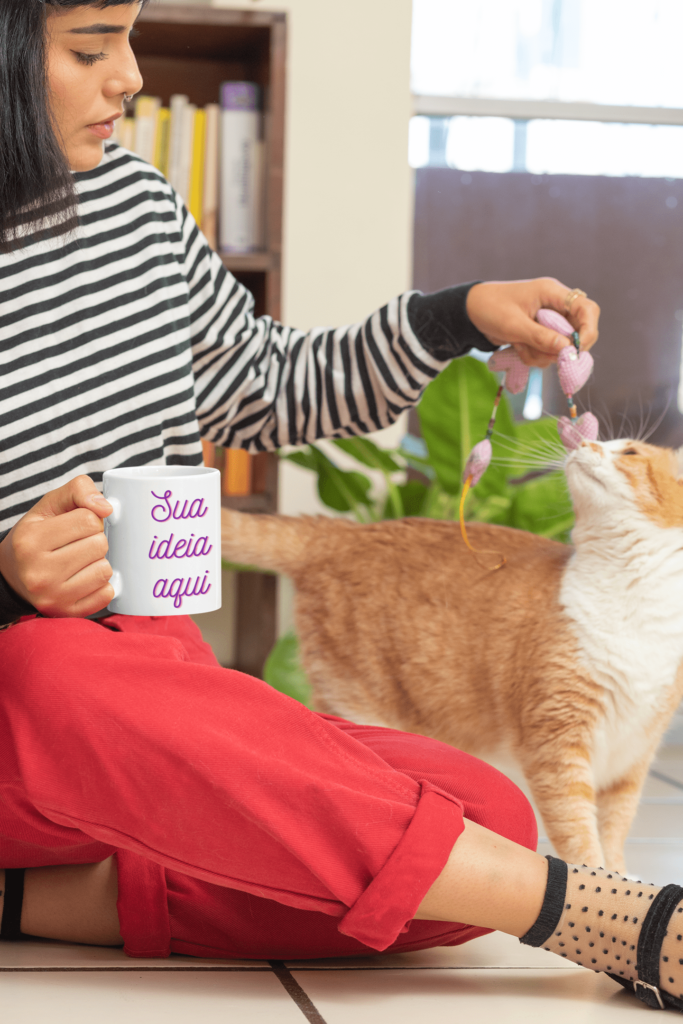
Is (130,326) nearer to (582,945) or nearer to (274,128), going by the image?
(582,945)

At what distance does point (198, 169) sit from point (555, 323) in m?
1.15

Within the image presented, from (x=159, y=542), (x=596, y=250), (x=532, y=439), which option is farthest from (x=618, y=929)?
(x=596, y=250)

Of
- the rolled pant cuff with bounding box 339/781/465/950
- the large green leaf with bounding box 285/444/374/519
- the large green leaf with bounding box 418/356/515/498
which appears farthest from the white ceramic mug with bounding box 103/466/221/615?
the large green leaf with bounding box 285/444/374/519

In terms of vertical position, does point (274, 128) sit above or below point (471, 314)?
above

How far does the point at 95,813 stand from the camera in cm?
72

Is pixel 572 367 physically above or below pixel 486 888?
above

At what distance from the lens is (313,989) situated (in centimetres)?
77

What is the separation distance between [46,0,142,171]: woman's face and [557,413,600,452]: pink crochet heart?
0.62 metres

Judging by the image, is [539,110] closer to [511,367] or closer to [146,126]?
[146,126]

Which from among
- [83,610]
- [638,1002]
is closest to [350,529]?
[83,610]

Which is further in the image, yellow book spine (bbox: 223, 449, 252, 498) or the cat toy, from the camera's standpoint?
yellow book spine (bbox: 223, 449, 252, 498)

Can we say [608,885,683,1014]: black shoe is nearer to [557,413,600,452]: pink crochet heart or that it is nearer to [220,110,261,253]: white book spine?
[557,413,600,452]: pink crochet heart

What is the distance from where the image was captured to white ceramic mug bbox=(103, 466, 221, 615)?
74 cm

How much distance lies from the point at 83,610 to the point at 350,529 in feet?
2.25
